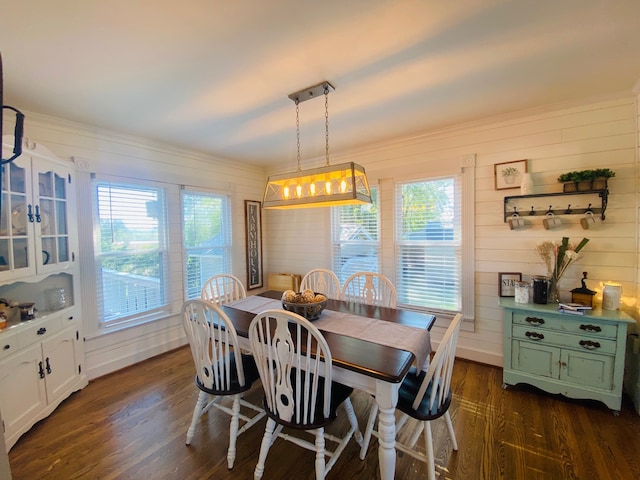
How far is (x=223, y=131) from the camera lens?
311cm

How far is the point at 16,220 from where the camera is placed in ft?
7.42

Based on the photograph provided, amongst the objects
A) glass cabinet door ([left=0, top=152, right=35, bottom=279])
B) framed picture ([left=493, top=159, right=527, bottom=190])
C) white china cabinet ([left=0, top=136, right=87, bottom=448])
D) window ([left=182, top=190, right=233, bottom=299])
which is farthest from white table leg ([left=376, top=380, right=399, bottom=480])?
window ([left=182, top=190, right=233, bottom=299])

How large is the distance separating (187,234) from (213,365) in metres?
2.24

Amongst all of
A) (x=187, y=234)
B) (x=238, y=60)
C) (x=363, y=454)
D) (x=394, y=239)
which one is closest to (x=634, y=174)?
(x=394, y=239)

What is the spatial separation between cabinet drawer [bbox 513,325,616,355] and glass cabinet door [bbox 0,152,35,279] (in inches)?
160

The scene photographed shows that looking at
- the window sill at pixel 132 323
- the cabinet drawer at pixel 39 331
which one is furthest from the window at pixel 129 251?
the cabinet drawer at pixel 39 331

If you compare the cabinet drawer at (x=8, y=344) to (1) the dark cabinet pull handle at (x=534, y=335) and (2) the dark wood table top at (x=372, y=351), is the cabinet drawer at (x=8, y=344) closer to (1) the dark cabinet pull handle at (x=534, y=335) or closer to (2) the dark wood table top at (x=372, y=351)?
(2) the dark wood table top at (x=372, y=351)

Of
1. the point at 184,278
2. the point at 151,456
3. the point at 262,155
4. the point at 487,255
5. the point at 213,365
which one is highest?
the point at 262,155

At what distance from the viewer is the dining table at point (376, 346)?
1521mm

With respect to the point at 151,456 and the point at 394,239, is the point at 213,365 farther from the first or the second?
the point at 394,239

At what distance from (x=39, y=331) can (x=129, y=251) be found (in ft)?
3.58

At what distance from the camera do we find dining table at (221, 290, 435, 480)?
4.99 feet

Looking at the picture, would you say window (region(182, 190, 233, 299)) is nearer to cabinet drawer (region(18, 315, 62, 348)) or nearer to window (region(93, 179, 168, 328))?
window (region(93, 179, 168, 328))

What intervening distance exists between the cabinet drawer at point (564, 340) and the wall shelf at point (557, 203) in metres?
1.02
